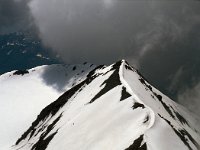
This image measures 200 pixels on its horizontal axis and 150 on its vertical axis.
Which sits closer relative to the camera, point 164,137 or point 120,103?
point 164,137

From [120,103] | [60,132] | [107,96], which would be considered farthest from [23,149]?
[120,103]

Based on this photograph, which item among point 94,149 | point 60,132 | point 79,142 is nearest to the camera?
point 94,149

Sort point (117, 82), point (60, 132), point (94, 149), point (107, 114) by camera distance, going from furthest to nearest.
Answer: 1. point (117, 82)
2. point (60, 132)
3. point (107, 114)
4. point (94, 149)

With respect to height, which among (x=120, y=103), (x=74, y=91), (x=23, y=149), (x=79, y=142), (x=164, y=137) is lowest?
(x=164, y=137)

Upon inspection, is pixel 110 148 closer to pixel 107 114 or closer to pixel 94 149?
pixel 94 149

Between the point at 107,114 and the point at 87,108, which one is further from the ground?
the point at 87,108

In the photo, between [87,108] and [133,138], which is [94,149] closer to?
[133,138]

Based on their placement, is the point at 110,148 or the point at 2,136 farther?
the point at 2,136

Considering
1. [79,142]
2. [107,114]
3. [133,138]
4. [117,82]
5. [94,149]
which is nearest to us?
[133,138]

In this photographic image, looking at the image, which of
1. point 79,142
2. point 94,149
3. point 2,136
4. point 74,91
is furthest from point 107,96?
point 2,136
